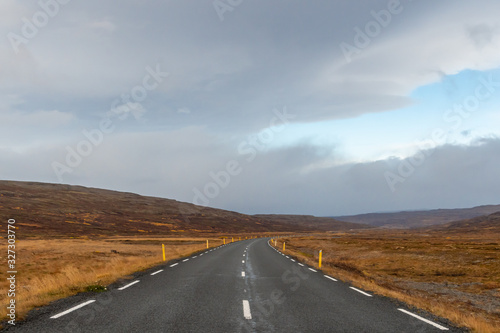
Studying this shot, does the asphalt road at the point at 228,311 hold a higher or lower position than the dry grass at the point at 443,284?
higher

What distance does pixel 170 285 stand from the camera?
39.8ft

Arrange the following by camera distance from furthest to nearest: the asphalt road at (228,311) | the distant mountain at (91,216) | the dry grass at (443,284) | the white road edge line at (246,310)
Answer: the distant mountain at (91,216), the dry grass at (443,284), the white road edge line at (246,310), the asphalt road at (228,311)

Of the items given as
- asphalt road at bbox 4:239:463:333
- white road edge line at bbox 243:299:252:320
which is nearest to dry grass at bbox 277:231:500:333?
asphalt road at bbox 4:239:463:333

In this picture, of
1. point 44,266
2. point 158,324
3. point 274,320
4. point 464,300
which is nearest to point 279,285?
point 274,320

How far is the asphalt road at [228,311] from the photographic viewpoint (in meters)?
6.81

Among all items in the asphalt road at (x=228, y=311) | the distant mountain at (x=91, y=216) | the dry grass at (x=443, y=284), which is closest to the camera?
the asphalt road at (x=228, y=311)

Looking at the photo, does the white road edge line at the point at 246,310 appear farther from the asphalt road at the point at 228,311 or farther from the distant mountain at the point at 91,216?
the distant mountain at the point at 91,216

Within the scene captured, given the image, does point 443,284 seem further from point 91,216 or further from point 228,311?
point 91,216

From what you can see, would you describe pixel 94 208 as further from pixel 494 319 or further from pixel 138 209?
pixel 494 319

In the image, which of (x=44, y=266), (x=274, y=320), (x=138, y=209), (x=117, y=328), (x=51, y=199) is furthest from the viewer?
(x=138, y=209)

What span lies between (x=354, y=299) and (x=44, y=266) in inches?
871

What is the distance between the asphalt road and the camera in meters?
6.81

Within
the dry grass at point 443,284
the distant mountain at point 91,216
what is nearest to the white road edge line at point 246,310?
the dry grass at point 443,284

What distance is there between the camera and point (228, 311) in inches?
323
